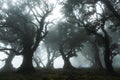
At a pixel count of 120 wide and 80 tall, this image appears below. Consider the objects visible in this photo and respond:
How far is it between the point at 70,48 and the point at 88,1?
23.2 meters

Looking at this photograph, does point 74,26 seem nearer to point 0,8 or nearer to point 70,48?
point 70,48

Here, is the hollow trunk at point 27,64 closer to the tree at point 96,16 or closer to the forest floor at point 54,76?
the forest floor at point 54,76

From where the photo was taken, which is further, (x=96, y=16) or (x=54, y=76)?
(x=96, y=16)

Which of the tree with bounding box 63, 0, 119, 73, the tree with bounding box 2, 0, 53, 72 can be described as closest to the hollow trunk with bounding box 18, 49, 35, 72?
the tree with bounding box 2, 0, 53, 72

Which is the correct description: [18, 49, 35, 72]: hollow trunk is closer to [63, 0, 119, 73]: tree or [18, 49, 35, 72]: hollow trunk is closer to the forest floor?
the forest floor

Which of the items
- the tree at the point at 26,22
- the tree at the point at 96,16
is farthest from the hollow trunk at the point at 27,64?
the tree at the point at 96,16

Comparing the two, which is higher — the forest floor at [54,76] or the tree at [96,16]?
the tree at [96,16]

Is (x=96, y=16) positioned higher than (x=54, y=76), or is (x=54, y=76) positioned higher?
(x=96, y=16)

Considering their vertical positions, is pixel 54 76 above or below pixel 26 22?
below

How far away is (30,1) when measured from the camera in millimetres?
37344

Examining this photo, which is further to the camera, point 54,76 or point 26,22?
point 26,22

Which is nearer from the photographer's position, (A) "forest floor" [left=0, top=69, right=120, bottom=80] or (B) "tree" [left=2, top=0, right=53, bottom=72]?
(A) "forest floor" [left=0, top=69, right=120, bottom=80]

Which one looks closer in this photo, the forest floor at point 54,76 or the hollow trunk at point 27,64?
the forest floor at point 54,76

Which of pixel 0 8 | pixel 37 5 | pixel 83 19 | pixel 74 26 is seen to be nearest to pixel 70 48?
pixel 74 26
